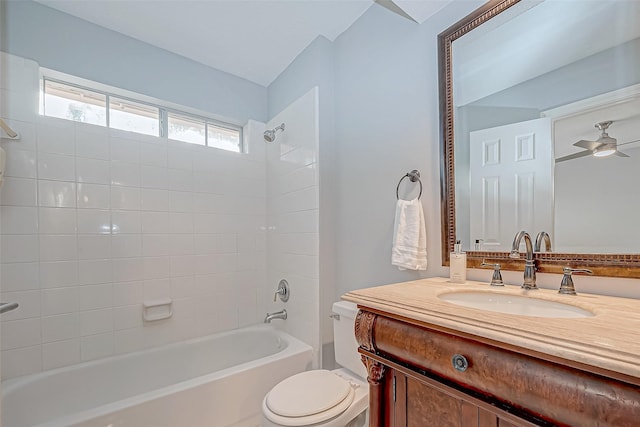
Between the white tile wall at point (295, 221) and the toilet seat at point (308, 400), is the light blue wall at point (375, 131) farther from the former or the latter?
the toilet seat at point (308, 400)

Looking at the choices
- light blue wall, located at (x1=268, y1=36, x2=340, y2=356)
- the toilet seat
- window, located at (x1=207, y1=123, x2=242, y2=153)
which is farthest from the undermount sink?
window, located at (x1=207, y1=123, x2=242, y2=153)

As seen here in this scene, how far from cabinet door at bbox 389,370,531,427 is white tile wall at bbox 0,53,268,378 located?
1782 mm

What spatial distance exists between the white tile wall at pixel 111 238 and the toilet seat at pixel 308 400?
115 centimetres

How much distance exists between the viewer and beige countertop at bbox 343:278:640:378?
49 cm

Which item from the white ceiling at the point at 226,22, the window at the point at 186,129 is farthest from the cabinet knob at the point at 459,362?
the window at the point at 186,129

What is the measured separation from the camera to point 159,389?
1.49 meters

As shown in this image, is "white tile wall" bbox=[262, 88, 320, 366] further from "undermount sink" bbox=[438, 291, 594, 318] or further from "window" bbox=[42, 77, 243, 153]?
"undermount sink" bbox=[438, 291, 594, 318]

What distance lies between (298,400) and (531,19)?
1.81m

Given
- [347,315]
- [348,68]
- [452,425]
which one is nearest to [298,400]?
[347,315]

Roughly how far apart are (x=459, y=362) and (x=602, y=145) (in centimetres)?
86

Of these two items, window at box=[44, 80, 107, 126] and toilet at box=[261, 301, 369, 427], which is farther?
window at box=[44, 80, 107, 126]

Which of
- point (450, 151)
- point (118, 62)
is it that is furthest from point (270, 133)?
point (450, 151)

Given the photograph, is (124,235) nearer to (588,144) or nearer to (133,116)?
(133,116)

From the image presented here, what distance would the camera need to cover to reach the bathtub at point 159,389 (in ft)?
4.42
